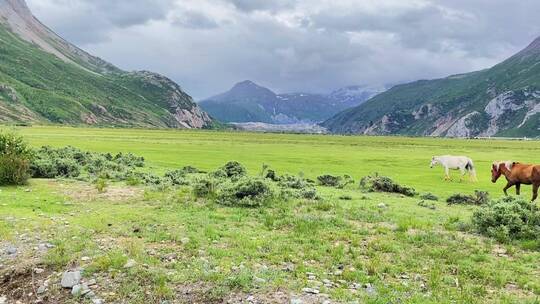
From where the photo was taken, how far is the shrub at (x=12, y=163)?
2673 cm

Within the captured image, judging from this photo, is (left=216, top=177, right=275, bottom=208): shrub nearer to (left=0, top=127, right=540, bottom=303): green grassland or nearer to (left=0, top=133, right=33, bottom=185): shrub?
(left=0, top=127, right=540, bottom=303): green grassland

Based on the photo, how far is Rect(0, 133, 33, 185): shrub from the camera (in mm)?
26733

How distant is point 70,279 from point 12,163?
55.7 ft

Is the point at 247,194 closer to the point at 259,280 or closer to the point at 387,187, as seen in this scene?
the point at 259,280

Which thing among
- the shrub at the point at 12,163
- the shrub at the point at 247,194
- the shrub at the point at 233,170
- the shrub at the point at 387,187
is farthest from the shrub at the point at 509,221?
the shrub at the point at 12,163

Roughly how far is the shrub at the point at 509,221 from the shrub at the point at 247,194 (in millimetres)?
9908

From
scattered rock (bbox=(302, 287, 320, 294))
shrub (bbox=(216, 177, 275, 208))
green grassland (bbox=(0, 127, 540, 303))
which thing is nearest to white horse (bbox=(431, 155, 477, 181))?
green grassland (bbox=(0, 127, 540, 303))

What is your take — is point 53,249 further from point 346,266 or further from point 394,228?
point 394,228

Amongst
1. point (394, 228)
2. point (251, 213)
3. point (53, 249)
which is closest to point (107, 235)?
point (53, 249)

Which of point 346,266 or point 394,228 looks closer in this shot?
point 346,266

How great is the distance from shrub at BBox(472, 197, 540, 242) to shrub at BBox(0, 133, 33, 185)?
80.6 ft

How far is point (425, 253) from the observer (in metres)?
15.2

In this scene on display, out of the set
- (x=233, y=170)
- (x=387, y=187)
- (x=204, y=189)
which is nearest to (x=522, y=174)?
(x=387, y=187)

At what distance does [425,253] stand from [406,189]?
17.1 m
